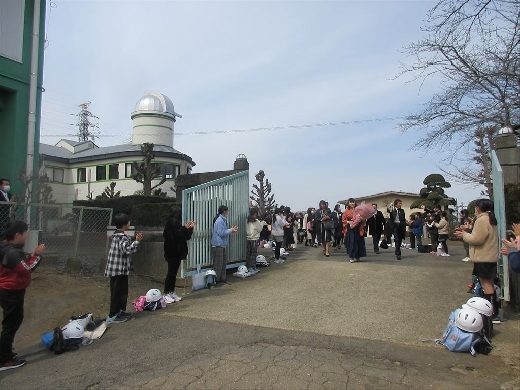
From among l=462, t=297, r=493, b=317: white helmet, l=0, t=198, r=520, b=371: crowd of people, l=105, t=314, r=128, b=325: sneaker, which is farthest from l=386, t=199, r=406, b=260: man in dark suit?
l=105, t=314, r=128, b=325: sneaker

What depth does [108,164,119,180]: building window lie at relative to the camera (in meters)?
32.7

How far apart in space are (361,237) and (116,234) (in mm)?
6125

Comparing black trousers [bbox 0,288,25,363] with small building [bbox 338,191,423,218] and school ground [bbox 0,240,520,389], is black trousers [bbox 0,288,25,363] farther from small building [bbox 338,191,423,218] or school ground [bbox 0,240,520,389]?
small building [bbox 338,191,423,218]

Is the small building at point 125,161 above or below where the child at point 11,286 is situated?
above

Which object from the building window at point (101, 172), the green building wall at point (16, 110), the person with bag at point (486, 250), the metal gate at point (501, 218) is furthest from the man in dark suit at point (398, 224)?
the building window at point (101, 172)

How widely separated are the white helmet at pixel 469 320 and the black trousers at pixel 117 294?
478cm

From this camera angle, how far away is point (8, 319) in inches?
180

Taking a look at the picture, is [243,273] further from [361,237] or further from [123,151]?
[123,151]

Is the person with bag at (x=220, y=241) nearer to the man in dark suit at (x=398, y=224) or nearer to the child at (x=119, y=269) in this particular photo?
the child at (x=119, y=269)

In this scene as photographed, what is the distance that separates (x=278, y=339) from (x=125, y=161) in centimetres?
2981

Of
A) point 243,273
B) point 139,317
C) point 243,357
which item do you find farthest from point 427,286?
point 139,317

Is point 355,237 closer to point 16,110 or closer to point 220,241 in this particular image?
point 220,241

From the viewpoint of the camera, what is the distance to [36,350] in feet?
16.6

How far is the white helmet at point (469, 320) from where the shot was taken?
14.8 ft
